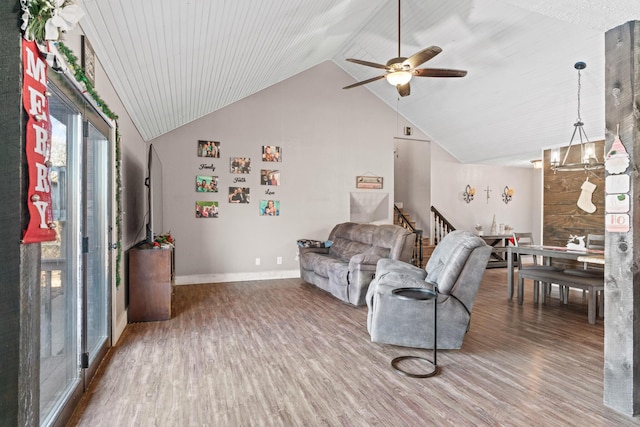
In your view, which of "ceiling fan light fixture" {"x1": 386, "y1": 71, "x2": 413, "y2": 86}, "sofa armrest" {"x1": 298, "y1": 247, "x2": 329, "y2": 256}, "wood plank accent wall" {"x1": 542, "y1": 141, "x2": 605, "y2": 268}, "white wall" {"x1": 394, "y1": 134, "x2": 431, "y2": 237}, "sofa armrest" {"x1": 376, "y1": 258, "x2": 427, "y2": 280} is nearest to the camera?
"sofa armrest" {"x1": 376, "y1": 258, "x2": 427, "y2": 280}

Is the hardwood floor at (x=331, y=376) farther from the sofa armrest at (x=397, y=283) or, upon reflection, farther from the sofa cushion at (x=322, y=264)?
the sofa cushion at (x=322, y=264)

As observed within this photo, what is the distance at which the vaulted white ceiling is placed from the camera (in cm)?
278

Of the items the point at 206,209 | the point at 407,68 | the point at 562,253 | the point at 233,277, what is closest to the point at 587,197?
the point at 562,253

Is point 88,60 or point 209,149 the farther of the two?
point 209,149

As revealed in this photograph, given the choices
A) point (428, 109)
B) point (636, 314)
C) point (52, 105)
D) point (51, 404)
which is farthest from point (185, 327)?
point (428, 109)

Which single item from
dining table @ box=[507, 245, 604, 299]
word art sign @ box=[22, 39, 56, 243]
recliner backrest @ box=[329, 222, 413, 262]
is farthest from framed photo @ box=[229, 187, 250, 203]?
word art sign @ box=[22, 39, 56, 243]

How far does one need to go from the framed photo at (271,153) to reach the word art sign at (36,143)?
5436 mm

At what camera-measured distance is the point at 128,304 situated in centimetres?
432

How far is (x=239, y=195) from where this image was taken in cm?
675

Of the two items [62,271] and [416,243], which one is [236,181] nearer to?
[416,243]

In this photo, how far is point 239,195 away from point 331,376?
4.44m

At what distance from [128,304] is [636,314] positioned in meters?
4.63

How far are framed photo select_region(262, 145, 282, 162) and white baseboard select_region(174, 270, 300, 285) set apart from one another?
6.84 ft

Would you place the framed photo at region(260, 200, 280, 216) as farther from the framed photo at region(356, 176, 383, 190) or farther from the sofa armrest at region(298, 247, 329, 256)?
the framed photo at region(356, 176, 383, 190)
